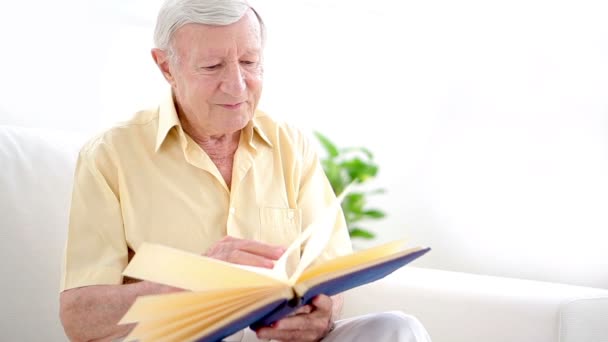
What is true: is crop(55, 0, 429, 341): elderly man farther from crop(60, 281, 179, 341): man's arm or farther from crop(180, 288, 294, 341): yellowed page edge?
crop(180, 288, 294, 341): yellowed page edge

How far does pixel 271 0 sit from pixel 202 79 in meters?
1.86

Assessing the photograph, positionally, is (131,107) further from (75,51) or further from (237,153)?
(237,153)

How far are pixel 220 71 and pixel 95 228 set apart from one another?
0.39 meters

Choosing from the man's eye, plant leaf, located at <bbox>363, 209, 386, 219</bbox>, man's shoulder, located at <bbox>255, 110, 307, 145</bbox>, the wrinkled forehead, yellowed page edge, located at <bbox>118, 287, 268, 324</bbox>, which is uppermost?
the wrinkled forehead

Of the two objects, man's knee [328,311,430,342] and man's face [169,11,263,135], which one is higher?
man's face [169,11,263,135]

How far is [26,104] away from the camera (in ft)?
7.48

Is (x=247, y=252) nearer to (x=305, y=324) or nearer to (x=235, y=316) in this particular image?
(x=305, y=324)

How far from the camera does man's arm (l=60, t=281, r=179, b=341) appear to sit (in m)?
1.44

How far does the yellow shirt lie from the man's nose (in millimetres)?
131

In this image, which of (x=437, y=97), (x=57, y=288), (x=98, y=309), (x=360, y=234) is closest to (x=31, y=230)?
(x=57, y=288)

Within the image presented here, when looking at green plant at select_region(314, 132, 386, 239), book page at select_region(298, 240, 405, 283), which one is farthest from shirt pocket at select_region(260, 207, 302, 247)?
green plant at select_region(314, 132, 386, 239)

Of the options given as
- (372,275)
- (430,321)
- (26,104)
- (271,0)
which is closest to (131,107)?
(26,104)

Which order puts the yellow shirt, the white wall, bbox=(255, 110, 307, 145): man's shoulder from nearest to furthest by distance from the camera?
the yellow shirt, bbox=(255, 110, 307, 145): man's shoulder, the white wall

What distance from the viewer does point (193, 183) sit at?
1670 mm
